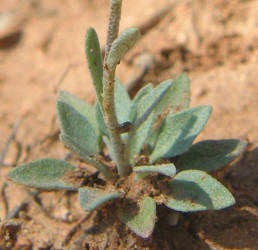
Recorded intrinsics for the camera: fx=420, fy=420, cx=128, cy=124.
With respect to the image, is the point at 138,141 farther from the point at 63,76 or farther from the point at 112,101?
the point at 63,76

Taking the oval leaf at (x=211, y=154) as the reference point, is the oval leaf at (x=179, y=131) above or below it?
above

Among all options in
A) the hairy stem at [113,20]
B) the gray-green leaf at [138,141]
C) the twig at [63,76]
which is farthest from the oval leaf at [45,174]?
the twig at [63,76]

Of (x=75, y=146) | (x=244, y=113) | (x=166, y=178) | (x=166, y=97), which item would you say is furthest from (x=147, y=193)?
(x=244, y=113)

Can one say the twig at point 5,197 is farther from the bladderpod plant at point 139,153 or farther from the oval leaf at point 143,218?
the oval leaf at point 143,218

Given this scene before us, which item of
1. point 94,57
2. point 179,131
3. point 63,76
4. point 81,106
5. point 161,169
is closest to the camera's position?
point 161,169

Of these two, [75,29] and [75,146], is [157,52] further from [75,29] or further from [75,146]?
[75,146]

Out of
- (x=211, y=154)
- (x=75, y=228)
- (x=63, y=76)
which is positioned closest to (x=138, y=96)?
(x=211, y=154)
